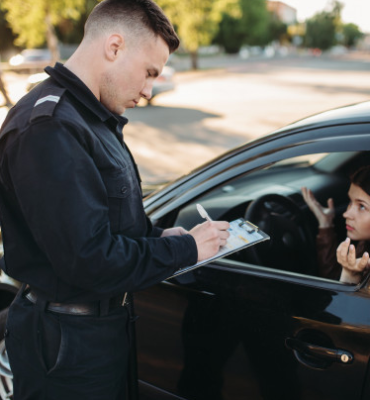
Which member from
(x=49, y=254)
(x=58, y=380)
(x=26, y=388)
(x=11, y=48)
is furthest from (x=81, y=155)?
(x=11, y=48)

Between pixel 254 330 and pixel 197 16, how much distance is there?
27.6 metres

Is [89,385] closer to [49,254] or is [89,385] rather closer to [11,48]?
[49,254]

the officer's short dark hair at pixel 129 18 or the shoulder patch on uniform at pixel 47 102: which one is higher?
the officer's short dark hair at pixel 129 18

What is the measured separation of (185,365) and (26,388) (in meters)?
0.60

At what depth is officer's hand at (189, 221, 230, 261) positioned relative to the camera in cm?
131

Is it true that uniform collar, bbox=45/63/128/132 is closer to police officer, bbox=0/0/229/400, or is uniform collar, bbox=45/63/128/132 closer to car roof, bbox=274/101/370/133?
police officer, bbox=0/0/229/400

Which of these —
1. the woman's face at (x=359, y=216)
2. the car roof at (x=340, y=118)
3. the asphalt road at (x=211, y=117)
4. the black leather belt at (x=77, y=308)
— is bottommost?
the asphalt road at (x=211, y=117)

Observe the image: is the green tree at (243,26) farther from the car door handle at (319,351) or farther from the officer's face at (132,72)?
the car door handle at (319,351)

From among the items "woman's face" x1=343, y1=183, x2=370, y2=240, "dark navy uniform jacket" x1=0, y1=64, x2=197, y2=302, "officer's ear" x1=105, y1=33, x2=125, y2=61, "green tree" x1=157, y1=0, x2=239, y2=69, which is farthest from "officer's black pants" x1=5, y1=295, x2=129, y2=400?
"green tree" x1=157, y1=0, x2=239, y2=69

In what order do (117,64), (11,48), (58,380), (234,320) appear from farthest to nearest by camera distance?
1. (11,48)
2. (234,320)
3. (58,380)
4. (117,64)

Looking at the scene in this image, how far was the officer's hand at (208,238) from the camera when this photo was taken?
4.29 feet

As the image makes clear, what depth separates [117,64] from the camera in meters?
1.20

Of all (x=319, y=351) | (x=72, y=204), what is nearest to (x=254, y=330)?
(x=319, y=351)

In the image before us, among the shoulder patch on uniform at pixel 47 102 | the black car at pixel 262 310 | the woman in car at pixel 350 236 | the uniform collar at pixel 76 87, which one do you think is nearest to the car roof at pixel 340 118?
the black car at pixel 262 310
